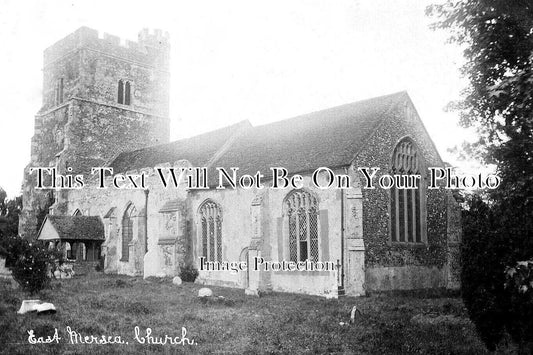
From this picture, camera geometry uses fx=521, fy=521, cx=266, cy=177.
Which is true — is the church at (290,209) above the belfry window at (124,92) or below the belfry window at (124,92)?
below

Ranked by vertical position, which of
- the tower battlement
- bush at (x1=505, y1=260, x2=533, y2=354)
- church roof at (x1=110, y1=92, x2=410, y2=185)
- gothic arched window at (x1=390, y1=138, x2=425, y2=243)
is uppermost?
the tower battlement

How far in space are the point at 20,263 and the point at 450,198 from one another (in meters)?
19.2

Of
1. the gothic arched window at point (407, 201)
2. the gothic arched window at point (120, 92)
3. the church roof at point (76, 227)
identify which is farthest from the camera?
the gothic arched window at point (120, 92)

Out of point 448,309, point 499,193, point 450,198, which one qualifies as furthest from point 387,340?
point 450,198

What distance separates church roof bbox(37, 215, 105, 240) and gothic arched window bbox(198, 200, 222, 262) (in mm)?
10896

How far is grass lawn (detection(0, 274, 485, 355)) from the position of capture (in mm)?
11227

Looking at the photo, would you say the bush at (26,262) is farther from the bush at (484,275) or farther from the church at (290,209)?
the bush at (484,275)

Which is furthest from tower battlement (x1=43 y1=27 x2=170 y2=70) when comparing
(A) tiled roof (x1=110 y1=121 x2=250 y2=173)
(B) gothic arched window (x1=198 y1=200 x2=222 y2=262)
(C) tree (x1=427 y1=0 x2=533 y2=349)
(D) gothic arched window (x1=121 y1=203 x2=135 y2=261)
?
(C) tree (x1=427 y1=0 x2=533 y2=349)

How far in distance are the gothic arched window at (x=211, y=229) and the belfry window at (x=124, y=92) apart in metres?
18.4

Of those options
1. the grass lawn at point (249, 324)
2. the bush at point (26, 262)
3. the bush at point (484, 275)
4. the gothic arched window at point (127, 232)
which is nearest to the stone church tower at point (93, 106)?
the gothic arched window at point (127, 232)

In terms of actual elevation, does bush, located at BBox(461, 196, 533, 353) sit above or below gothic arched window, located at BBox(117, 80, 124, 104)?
below

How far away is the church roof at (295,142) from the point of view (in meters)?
22.7

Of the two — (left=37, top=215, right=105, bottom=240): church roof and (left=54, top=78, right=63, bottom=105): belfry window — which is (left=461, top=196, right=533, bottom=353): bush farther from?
(left=54, top=78, right=63, bottom=105): belfry window

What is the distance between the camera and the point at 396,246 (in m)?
23.0
